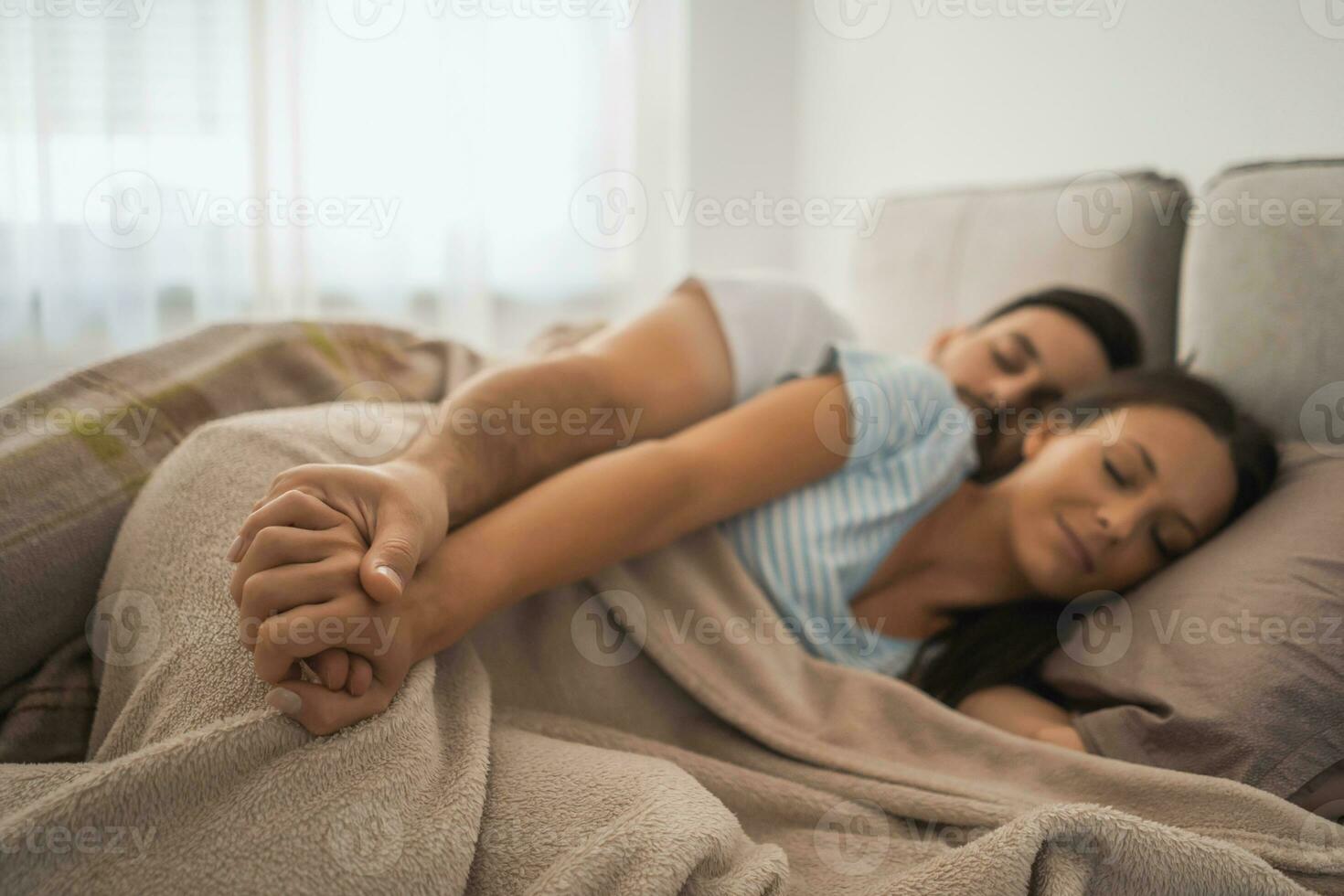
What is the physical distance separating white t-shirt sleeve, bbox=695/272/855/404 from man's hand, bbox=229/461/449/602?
18.8 inches

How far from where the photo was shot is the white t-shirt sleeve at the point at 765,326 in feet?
3.64

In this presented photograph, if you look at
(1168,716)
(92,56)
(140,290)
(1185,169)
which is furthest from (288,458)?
(92,56)

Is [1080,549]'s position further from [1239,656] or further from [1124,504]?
[1239,656]

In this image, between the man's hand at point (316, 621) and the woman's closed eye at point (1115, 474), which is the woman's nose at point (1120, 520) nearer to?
the woman's closed eye at point (1115, 474)

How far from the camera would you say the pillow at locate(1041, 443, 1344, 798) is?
76 centimetres

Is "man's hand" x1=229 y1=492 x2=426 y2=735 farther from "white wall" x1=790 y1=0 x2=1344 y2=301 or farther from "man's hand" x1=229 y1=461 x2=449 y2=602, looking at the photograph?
"white wall" x1=790 y1=0 x2=1344 y2=301

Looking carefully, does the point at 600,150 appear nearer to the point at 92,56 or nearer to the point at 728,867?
the point at 92,56

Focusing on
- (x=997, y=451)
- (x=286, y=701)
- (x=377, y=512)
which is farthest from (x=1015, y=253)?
(x=286, y=701)

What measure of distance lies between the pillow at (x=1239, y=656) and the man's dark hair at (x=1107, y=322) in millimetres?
320

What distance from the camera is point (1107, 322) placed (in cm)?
122

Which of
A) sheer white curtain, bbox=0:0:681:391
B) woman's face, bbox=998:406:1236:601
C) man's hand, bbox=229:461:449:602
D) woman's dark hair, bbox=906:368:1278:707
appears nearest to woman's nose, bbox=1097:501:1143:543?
woman's face, bbox=998:406:1236:601

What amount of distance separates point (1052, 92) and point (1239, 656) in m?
1.20

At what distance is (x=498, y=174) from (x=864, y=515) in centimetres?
189

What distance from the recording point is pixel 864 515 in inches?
39.2
